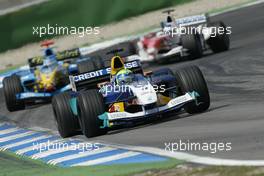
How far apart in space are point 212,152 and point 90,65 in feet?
35.4

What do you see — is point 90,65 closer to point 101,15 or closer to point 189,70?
point 189,70

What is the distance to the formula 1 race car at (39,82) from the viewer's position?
20.1 metres

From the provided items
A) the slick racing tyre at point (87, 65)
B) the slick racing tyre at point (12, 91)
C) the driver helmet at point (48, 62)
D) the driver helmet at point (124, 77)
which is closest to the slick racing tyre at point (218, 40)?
the slick racing tyre at point (87, 65)

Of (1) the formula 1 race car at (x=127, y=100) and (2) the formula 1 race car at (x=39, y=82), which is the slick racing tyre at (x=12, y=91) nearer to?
(2) the formula 1 race car at (x=39, y=82)

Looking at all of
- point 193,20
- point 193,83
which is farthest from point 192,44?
point 193,83

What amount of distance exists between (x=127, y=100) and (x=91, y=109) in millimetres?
755

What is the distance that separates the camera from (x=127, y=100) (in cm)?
1340

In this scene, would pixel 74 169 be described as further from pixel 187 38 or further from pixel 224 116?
pixel 187 38

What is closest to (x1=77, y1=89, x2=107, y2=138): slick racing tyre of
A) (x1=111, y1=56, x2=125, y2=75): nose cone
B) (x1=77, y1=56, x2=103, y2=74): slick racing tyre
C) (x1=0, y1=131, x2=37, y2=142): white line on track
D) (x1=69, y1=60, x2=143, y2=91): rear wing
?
(x1=111, y1=56, x2=125, y2=75): nose cone

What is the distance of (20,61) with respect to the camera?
102 ft

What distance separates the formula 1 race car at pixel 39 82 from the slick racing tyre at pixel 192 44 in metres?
3.17

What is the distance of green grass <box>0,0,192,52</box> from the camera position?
3066cm

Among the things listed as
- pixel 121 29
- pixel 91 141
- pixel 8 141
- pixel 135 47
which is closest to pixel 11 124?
pixel 8 141

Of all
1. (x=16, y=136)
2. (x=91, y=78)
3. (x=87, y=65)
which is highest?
(x=91, y=78)
